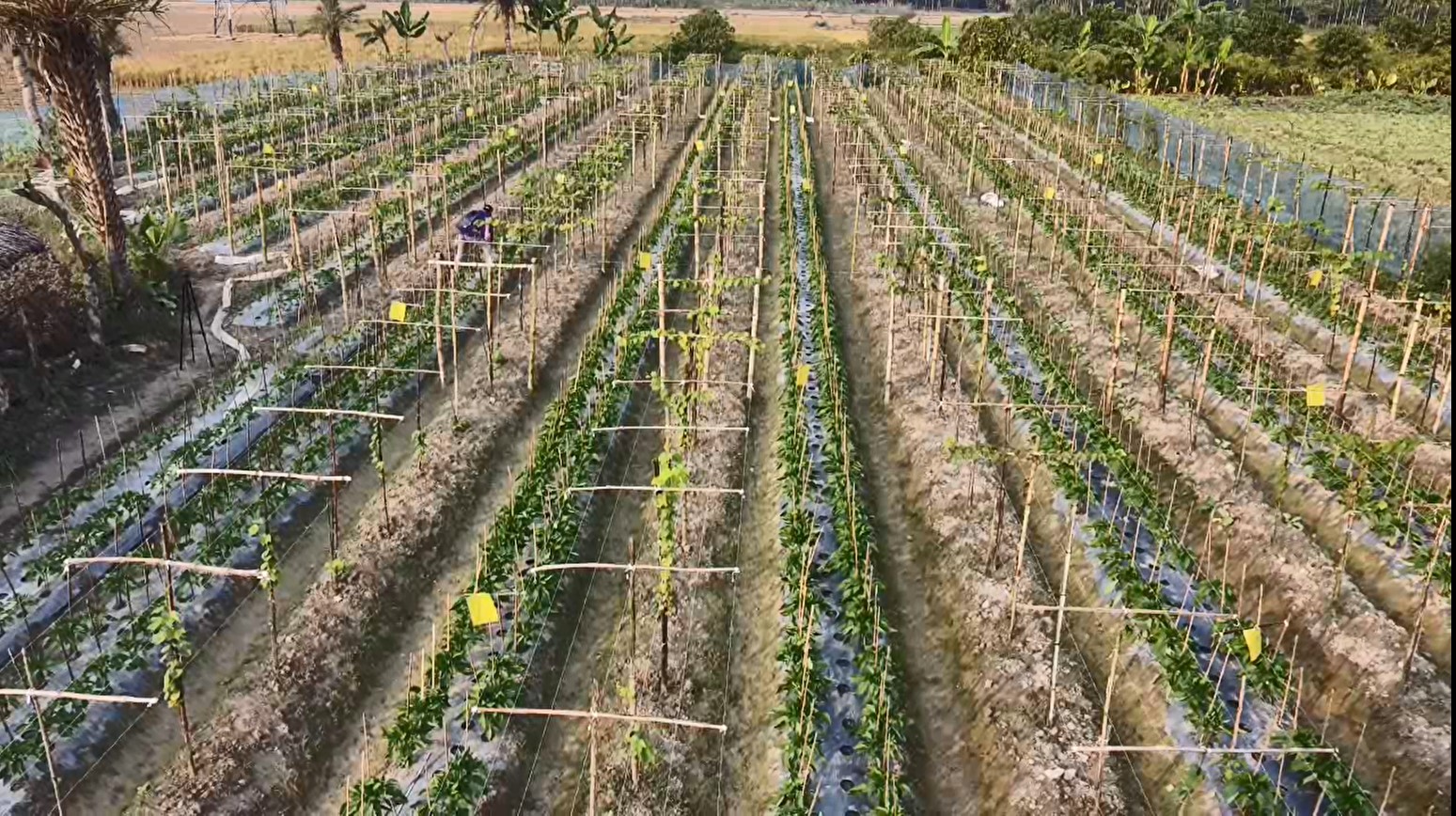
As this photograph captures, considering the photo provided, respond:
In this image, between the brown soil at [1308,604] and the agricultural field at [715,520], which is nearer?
the agricultural field at [715,520]

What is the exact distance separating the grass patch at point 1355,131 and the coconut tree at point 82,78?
23.2 meters

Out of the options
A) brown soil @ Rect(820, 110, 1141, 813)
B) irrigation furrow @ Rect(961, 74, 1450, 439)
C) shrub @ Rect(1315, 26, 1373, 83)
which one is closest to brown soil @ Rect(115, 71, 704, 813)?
brown soil @ Rect(820, 110, 1141, 813)

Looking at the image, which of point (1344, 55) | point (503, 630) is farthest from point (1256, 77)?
point (503, 630)

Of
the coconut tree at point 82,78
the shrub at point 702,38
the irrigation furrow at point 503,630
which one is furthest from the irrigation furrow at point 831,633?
the shrub at point 702,38

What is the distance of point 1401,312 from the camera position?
16500mm

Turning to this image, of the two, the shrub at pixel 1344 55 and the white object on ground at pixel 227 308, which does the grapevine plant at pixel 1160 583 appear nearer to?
the white object on ground at pixel 227 308

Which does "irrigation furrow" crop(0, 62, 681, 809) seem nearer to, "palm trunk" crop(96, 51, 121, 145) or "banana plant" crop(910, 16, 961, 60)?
"palm trunk" crop(96, 51, 121, 145)

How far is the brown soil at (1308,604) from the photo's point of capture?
27.5 feet

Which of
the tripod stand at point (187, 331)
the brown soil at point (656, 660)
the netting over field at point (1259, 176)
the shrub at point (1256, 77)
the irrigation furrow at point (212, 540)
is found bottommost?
the brown soil at point (656, 660)

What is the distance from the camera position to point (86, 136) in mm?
15312

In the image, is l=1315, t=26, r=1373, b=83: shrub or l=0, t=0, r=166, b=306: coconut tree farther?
l=1315, t=26, r=1373, b=83: shrub

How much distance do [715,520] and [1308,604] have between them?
19.7 ft

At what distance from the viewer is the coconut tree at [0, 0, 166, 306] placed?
1409 centimetres

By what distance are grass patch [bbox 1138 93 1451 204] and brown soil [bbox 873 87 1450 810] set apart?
1129 cm
